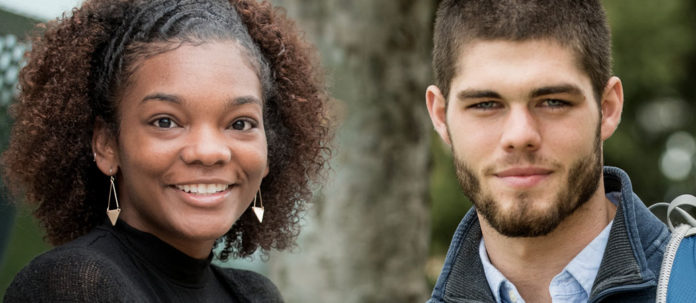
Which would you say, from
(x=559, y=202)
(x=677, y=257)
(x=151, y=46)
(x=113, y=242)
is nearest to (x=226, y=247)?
(x=113, y=242)

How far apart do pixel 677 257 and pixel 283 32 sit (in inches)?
62.5

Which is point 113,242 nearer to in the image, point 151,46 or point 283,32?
point 151,46

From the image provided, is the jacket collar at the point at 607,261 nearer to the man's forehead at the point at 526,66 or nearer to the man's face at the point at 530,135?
the man's face at the point at 530,135

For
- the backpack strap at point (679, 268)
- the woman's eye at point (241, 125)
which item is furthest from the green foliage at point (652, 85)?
the woman's eye at point (241, 125)

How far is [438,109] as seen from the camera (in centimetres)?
338

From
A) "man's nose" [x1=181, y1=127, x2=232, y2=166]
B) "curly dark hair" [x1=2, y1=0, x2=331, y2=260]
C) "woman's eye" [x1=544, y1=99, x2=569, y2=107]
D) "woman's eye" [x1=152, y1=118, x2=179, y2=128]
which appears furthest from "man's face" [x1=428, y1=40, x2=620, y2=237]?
"woman's eye" [x1=152, y1=118, x2=179, y2=128]

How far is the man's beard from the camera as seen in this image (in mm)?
2980

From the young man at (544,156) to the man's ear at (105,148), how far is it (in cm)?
116

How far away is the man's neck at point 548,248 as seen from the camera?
310 centimetres

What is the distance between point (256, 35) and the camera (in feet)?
10.6

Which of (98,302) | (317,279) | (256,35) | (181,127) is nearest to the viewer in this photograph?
(98,302)

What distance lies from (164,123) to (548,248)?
136 cm

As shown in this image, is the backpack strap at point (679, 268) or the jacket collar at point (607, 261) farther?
the jacket collar at point (607, 261)

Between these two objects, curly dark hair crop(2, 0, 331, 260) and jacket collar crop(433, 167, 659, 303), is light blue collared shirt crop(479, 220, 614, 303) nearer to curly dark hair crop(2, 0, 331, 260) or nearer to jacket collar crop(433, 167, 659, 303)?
jacket collar crop(433, 167, 659, 303)
